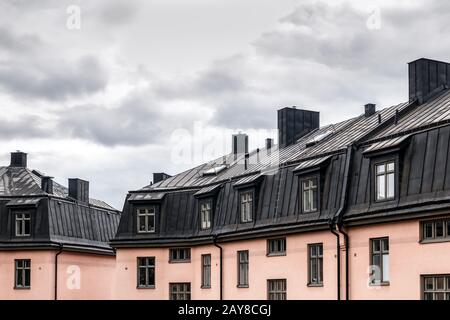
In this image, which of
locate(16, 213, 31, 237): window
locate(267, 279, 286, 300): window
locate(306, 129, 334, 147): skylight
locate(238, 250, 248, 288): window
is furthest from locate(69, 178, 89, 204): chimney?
locate(267, 279, 286, 300): window

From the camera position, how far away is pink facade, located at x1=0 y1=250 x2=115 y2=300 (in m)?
44.7

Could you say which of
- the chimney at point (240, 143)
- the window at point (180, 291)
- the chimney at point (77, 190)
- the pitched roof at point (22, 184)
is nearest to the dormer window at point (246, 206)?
the window at point (180, 291)

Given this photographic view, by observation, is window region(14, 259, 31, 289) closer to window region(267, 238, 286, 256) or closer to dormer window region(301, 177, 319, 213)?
window region(267, 238, 286, 256)

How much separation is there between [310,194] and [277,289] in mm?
4511

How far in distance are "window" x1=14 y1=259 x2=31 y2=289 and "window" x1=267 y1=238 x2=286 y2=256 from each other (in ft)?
61.0

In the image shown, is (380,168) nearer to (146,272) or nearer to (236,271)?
(236,271)

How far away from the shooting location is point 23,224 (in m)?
45.7

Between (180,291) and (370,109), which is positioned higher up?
(370,109)

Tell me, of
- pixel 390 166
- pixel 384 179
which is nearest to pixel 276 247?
pixel 384 179

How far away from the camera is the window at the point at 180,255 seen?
39.9 metres

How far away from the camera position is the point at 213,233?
121 ft
